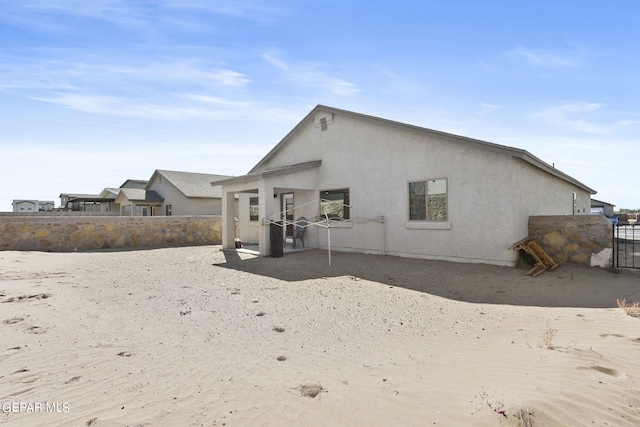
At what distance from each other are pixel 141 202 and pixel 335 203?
82.1 ft

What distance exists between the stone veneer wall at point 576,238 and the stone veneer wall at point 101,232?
51.5 ft

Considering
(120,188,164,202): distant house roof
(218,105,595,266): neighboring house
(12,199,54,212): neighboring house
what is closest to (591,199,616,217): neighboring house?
(218,105,595,266): neighboring house

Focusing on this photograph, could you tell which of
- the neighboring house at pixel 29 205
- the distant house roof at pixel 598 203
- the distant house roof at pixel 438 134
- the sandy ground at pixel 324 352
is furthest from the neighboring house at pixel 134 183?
the distant house roof at pixel 598 203

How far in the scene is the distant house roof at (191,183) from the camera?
99.5ft

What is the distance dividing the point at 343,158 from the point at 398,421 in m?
11.8

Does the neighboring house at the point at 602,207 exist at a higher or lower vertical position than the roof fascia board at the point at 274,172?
lower

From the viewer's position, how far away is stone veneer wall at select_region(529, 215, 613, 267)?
9.00 metres

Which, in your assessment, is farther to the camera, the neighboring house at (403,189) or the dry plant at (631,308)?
the neighboring house at (403,189)

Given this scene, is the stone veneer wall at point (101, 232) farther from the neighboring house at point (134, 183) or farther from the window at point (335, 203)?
the neighboring house at point (134, 183)

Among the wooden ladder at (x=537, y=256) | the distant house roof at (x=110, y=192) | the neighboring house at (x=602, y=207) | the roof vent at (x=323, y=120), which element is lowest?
the wooden ladder at (x=537, y=256)

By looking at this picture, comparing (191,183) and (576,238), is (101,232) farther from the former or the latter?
(576,238)

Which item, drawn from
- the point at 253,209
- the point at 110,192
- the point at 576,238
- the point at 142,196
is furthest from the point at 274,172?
the point at 110,192

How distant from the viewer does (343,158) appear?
46.0 ft

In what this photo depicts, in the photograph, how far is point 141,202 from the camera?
106 ft
